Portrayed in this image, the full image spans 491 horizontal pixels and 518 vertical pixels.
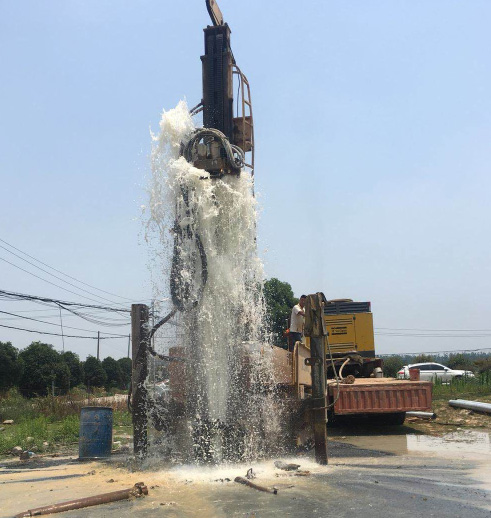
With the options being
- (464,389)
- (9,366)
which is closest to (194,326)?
(464,389)

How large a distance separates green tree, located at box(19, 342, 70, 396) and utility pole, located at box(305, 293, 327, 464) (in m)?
28.8

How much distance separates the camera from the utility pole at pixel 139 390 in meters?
8.88

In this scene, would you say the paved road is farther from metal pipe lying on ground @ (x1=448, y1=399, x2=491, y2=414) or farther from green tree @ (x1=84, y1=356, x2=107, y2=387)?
green tree @ (x1=84, y1=356, x2=107, y2=387)

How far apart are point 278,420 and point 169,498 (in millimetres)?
2929

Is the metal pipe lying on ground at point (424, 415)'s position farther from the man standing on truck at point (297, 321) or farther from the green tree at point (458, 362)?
the green tree at point (458, 362)

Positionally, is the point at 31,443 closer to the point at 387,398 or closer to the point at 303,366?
the point at 303,366

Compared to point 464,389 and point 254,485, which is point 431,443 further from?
point 464,389

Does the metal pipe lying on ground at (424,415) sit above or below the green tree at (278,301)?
below

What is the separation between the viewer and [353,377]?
11570 mm

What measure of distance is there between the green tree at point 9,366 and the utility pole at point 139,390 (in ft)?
86.2

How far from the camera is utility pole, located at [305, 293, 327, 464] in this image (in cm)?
862

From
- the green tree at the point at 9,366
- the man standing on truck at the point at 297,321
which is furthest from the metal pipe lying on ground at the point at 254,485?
the green tree at the point at 9,366

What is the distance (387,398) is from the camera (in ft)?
36.6

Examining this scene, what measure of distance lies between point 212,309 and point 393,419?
6.90 m
